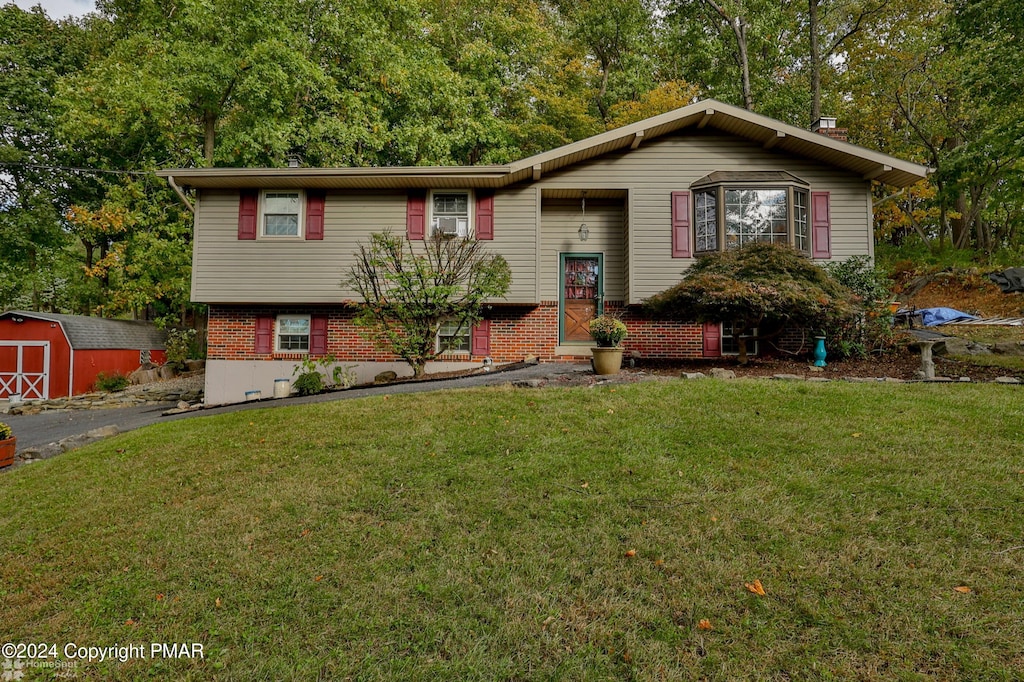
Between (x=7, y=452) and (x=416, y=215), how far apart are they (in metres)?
7.59

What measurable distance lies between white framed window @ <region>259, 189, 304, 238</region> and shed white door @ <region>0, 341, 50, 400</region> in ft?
27.5

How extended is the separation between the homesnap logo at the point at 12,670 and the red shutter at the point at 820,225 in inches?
480

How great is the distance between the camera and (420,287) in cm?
936

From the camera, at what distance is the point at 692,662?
2.20 metres

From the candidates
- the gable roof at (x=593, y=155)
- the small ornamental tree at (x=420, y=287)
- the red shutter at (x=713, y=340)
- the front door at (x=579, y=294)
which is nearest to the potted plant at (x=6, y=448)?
the small ornamental tree at (x=420, y=287)

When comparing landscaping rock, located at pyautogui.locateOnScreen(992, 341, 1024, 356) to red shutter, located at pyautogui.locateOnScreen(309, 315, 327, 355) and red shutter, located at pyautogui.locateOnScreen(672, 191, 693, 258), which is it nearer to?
red shutter, located at pyautogui.locateOnScreen(672, 191, 693, 258)

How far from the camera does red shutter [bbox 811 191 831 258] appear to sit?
33.7ft

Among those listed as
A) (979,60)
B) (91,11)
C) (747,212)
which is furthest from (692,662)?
(91,11)

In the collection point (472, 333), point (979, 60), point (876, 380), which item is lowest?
point (876, 380)

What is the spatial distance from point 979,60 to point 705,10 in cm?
976

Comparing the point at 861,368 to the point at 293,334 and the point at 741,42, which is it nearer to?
the point at 293,334

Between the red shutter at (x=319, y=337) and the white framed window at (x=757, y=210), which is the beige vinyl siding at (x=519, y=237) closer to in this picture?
the white framed window at (x=757, y=210)

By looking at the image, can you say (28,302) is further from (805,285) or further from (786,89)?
(786,89)

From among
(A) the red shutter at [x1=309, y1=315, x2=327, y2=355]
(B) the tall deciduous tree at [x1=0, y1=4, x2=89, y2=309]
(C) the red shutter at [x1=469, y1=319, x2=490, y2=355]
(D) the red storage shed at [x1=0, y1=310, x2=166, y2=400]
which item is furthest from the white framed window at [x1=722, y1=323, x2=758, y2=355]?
(B) the tall deciduous tree at [x1=0, y1=4, x2=89, y2=309]
